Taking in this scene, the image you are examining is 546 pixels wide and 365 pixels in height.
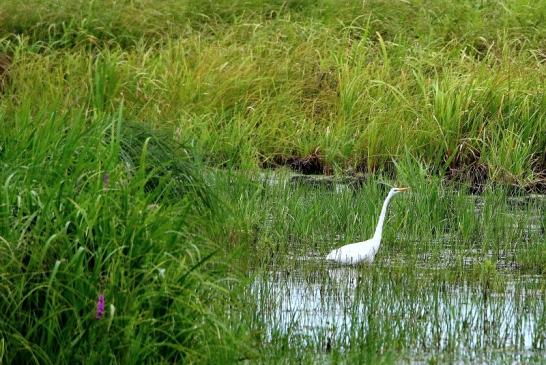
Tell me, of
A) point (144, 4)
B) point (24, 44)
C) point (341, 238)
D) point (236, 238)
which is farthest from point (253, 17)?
point (236, 238)

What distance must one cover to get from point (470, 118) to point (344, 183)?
130cm

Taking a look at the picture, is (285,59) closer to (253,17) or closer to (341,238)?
(253,17)

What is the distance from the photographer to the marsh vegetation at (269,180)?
4.37 meters

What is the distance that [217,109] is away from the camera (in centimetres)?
1046

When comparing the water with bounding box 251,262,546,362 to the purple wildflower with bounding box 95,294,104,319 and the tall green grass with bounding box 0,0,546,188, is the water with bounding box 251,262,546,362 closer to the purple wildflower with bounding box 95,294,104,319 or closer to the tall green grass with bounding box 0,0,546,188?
the purple wildflower with bounding box 95,294,104,319

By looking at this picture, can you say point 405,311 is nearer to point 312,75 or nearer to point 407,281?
point 407,281

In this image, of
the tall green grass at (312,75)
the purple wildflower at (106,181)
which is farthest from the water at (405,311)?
the tall green grass at (312,75)

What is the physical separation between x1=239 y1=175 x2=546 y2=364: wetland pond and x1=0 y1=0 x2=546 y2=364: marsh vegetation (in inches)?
0.8

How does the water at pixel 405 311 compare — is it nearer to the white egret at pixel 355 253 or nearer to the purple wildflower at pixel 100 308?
the white egret at pixel 355 253

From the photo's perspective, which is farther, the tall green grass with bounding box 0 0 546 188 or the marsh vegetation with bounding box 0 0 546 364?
the tall green grass with bounding box 0 0 546 188

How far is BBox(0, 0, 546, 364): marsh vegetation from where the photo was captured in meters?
4.37

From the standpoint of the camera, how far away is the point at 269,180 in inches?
353

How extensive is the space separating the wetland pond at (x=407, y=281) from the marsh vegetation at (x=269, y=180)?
19 millimetres

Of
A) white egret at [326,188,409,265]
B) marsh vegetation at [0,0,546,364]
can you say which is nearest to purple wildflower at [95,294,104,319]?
marsh vegetation at [0,0,546,364]
